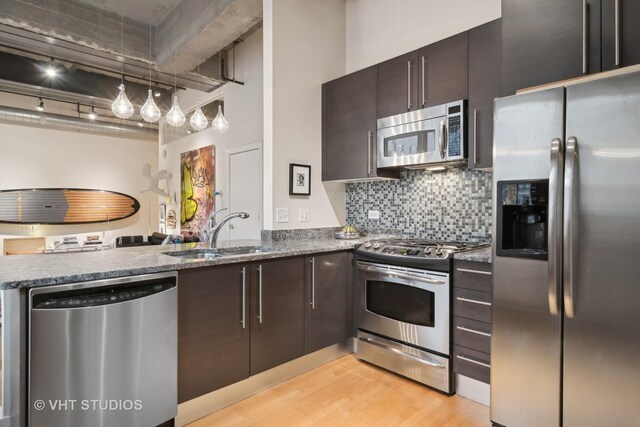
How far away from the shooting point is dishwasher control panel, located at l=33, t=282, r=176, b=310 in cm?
145

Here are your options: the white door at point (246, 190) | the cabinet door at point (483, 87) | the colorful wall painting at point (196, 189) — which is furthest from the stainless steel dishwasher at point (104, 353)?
the colorful wall painting at point (196, 189)

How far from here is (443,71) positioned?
2500 mm

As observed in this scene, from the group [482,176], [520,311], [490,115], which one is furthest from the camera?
[482,176]

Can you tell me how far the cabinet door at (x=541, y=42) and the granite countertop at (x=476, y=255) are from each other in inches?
37.5

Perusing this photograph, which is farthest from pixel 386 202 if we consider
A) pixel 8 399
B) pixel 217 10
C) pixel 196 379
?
pixel 8 399

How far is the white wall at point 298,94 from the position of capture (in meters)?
2.97

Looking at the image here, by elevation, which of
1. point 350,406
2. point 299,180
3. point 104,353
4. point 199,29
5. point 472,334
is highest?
point 199,29

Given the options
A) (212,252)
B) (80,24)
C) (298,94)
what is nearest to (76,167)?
(80,24)

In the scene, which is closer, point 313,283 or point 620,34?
point 620,34

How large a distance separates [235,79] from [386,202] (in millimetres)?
3127

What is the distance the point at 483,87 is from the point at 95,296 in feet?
8.47

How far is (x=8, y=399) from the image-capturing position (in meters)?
1.38

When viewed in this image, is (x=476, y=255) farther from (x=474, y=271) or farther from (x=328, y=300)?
(x=328, y=300)

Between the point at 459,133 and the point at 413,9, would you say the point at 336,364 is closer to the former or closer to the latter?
the point at 459,133
